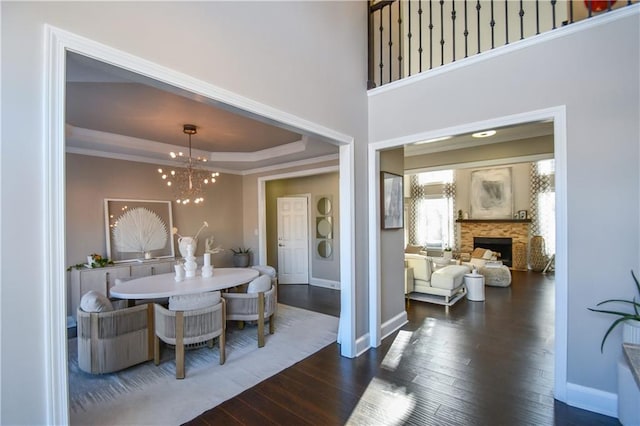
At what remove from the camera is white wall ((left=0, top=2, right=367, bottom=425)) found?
4.02 feet

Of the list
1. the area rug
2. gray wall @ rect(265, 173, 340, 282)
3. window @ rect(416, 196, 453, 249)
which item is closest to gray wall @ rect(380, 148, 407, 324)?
the area rug

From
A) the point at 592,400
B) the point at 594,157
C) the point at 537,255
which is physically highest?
the point at 594,157

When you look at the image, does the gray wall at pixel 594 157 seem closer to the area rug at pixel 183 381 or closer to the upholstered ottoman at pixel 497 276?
the area rug at pixel 183 381

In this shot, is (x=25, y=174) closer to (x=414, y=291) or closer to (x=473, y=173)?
(x=414, y=291)

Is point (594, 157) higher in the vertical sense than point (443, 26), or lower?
lower

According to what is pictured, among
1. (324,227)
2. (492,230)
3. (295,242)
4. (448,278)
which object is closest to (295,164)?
(324,227)

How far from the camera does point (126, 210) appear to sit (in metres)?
4.91

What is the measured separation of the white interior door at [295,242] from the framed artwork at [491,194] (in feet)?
18.8

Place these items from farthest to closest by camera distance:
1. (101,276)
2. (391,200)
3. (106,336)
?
(101,276) < (391,200) < (106,336)

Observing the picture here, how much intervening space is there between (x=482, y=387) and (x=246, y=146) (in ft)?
15.1

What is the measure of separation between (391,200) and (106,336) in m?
3.31

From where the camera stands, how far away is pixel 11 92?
123 centimetres

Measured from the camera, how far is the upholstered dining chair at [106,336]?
2.75 meters

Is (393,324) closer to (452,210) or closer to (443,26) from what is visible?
(443,26)
